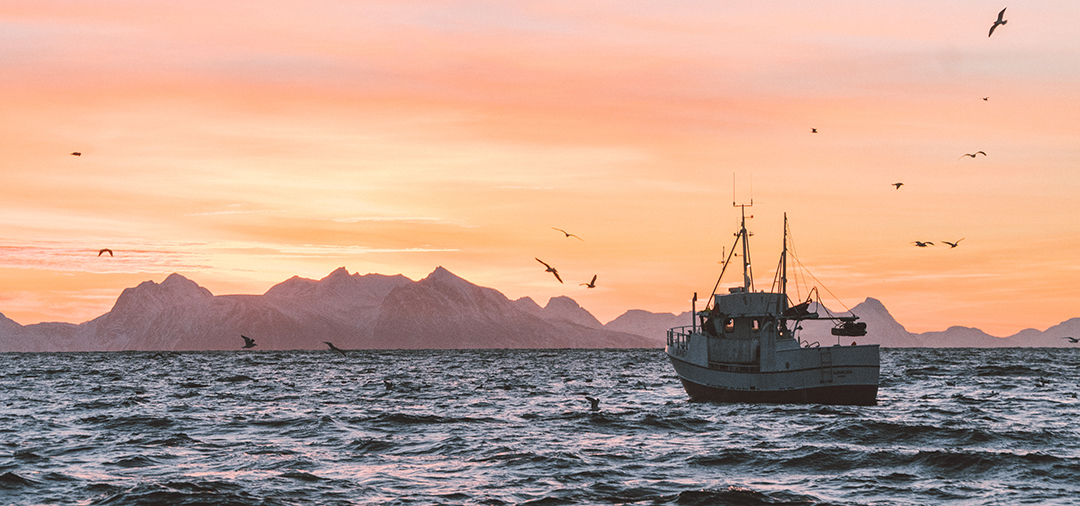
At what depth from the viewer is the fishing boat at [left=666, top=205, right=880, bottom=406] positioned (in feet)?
162

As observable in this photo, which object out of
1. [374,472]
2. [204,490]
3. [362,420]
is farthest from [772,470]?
[362,420]

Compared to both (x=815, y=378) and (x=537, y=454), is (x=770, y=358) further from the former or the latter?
(x=537, y=454)

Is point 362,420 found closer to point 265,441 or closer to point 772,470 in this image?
point 265,441

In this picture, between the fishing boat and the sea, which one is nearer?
the sea

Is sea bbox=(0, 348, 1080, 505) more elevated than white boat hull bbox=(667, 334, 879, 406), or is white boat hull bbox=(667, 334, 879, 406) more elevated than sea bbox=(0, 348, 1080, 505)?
white boat hull bbox=(667, 334, 879, 406)

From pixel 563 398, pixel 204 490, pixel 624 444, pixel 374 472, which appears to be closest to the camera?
pixel 204 490

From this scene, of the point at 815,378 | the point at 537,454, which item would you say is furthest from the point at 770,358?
the point at 537,454

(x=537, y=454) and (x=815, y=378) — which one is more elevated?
(x=815, y=378)

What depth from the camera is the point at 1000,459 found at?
29141 millimetres

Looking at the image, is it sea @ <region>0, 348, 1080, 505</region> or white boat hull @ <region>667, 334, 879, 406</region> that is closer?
sea @ <region>0, 348, 1080, 505</region>

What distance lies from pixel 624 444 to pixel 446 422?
37.1ft

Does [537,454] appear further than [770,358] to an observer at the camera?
No

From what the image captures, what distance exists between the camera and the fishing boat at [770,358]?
49281 mm

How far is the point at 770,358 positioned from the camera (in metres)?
50.8
